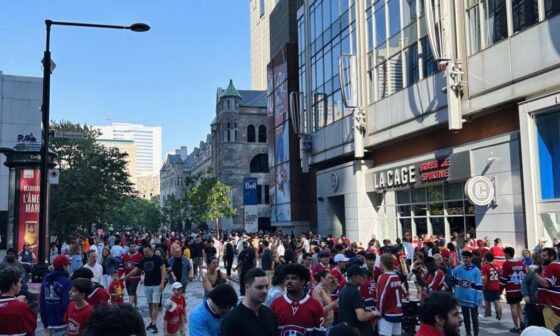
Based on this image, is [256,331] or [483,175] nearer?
[256,331]

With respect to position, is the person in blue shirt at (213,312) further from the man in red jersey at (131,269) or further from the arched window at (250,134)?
the arched window at (250,134)

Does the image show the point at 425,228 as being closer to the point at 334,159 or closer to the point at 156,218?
the point at 334,159

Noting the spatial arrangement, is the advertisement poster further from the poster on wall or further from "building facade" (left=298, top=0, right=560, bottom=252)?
the poster on wall

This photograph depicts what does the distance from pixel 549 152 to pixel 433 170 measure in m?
6.64

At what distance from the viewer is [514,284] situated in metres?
11.1

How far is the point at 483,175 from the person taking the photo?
19.7 meters

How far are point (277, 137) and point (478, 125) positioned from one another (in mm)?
27009

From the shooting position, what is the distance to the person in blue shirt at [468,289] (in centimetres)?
1025

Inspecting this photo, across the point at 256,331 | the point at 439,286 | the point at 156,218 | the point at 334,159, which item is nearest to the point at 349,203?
the point at 334,159

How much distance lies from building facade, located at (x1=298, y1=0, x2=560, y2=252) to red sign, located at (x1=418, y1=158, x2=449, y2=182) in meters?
0.05

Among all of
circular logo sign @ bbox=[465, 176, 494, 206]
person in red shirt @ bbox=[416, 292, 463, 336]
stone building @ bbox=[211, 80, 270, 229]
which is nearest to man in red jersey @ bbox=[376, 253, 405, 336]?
person in red shirt @ bbox=[416, 292, 463, 336]

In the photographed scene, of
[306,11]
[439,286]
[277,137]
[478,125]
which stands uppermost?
[306,11]

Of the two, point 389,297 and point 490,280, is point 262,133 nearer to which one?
point 490,280

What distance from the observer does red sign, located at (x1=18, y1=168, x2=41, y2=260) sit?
18109mm
